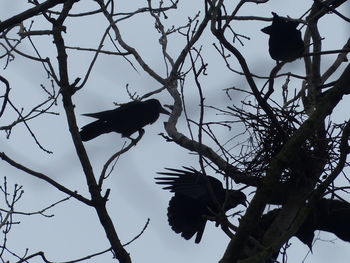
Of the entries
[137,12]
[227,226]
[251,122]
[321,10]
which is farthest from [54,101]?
[227,226]

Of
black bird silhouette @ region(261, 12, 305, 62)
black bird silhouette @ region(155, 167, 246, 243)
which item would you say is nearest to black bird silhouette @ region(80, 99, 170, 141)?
black bird silhouette @ region(155, 167, 246, 243)

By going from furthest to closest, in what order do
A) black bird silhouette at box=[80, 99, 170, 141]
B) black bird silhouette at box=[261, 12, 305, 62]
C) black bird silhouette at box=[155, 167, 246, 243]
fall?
black bird silhouette at box=[80, 99, 170, 141], black bird silhouette at box=[155, 167, 246, 243], black bird silhouette at box=[261, 12, 305, 62]

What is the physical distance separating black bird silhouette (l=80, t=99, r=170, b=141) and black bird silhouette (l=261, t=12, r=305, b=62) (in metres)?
2.80

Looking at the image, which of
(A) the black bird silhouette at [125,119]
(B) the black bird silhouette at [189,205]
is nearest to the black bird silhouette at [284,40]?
(B) the black bird silhouette at [189,205]

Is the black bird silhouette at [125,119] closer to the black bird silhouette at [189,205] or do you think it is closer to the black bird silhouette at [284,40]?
the black bird silhouette at [189,205]

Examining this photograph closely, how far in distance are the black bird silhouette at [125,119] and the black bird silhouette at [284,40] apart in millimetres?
2800

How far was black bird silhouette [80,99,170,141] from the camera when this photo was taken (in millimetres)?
6598

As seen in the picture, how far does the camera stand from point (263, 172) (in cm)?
431

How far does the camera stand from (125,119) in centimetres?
686

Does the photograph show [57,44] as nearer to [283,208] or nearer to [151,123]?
[283,208]

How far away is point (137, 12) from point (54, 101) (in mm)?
912

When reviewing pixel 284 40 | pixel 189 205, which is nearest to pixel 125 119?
pixel 189 205

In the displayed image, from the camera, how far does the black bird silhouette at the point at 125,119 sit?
21.6ft

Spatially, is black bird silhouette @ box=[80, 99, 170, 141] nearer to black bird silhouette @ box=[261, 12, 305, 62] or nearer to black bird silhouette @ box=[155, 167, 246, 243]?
black bird silhouette @ box=[155, 167, 246, 243]
